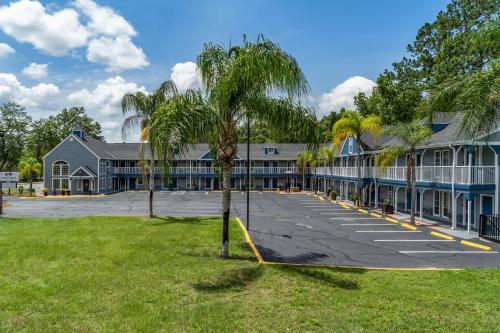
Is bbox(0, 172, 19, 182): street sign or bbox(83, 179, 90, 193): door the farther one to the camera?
bbox(83, 179, 90, 193): door

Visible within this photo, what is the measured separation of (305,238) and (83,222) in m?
13.0

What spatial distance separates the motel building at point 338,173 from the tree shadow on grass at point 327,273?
488 inches

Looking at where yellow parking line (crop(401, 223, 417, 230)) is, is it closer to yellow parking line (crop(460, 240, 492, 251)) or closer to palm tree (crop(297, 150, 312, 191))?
yellow parking line (crop(460, 240, 492, 251))

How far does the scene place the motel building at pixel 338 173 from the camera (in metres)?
21.7

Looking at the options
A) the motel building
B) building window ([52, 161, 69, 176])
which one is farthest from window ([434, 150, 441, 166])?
building window ([52, 161, 69, 176])

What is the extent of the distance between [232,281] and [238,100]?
19.4ft

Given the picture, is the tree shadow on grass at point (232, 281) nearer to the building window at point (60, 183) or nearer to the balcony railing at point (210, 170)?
the balcony railing at point (210, 170)

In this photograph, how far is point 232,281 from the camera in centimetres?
1030

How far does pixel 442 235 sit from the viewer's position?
19.8 m

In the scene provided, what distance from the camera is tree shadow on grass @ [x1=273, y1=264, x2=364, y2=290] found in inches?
400

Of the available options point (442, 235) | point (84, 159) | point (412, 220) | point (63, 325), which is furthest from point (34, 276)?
point (84, 159)

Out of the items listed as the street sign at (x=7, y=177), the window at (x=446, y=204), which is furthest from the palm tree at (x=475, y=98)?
the street sign at (x=7, y=177)

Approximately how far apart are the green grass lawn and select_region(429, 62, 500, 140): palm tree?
4472 millimetres

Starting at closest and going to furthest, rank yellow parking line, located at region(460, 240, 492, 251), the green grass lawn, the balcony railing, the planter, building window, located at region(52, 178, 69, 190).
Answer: the green grass lawn
yellow parking line, located at region(460, 240, 492, 251)
the planter
building window, located at region(52, 178, 69, 190)
the balcony railing
